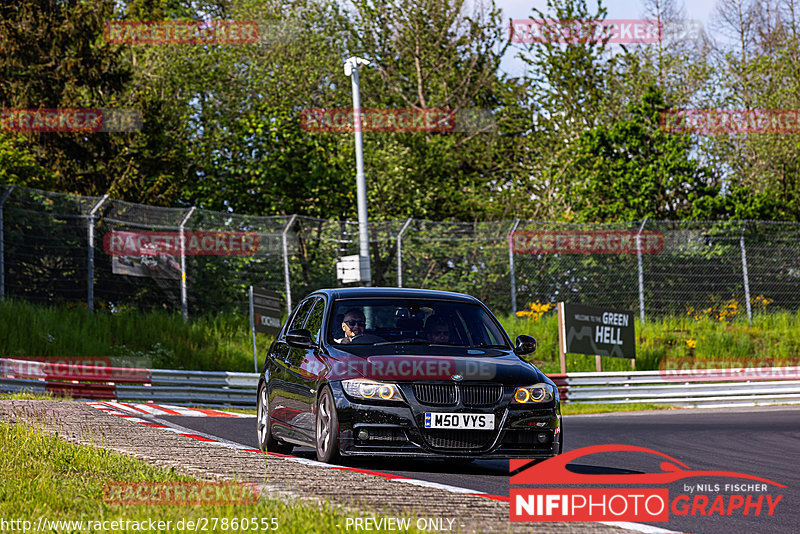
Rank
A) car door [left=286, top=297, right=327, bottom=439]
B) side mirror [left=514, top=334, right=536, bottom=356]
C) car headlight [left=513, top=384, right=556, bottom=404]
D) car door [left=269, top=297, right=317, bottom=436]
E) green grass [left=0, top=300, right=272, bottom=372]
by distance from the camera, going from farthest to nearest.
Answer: green grass [left=0, top=300, right=272, bottom=372], car door [left=269, top=297, right=317, bottom=436], side mirror [left=514, top=334, right=536, bottom=356], car door [left=286, top=297, right=327, bottom=439], car headlight [left=513, top=384, right=556, bottom=404]

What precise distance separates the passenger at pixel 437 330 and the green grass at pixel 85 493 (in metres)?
2.85

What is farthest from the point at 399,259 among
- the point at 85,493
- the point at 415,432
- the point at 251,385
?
the point at 85,493

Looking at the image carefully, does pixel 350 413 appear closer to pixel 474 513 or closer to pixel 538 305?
pixel 474 513

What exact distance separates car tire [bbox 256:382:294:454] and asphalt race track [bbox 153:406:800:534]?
306mm

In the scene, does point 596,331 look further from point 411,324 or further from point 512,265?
point 411,324

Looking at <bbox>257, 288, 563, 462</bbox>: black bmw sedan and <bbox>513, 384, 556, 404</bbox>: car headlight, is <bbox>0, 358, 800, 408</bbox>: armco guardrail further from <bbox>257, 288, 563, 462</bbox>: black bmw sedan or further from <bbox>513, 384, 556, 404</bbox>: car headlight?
<bbox>513, 384, 556, 404</bbox>: car headlight

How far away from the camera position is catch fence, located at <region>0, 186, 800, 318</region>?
24406 millimetres

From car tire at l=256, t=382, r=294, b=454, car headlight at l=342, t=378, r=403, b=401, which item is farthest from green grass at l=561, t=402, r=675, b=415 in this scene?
car headlight at l=342, t=378, r=403, b=401

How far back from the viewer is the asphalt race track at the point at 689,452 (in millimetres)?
7320

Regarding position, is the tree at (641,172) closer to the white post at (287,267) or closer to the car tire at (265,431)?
the white post at (287,267)

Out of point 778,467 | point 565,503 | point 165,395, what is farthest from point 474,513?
point 165,395

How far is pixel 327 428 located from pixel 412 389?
814 mm

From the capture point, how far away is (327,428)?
9062 mm

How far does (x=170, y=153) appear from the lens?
112ft
